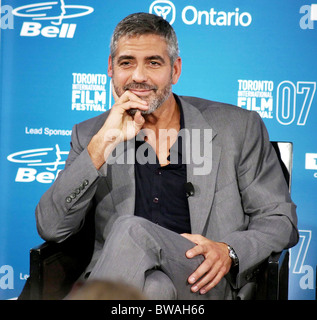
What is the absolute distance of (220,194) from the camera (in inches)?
83.3

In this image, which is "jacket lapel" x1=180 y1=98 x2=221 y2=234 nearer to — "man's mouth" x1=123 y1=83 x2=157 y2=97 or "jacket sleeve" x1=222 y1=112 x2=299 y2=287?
"jacket sleeve" x1=222 y1=112 x2=299 y2=287

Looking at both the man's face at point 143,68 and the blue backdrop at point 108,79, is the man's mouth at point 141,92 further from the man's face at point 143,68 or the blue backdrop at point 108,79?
the blue backdrop at point 108,79

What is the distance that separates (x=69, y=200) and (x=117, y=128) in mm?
374

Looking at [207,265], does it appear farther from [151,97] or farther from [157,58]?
[157,58]

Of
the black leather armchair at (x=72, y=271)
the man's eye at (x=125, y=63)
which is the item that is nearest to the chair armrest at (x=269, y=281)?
the black leather armchair at (x=72, y=271)

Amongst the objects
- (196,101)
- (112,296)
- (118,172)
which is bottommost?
(112,296)

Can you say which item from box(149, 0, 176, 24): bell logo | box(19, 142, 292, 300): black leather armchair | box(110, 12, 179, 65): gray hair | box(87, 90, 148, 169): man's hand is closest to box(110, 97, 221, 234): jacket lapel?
box(87, 90, 148, 169): man's hand

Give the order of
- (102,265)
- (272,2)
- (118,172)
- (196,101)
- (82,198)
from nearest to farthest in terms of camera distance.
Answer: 1. (102,265)
2. (82,198)
3. (118,172)
4. (196,101)
5. (272,2)

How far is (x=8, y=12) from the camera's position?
3.33 meters

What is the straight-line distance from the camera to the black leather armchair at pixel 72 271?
5.65 ft
